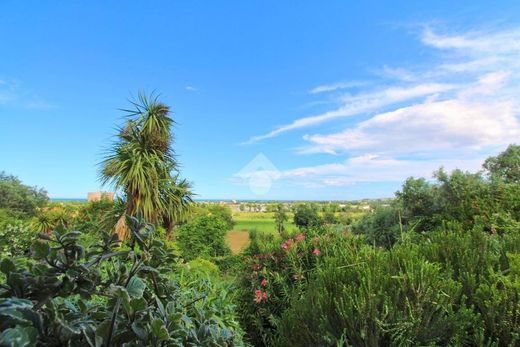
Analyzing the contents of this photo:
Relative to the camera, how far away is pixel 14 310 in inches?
21.3

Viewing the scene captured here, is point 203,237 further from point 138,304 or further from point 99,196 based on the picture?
point 138,304

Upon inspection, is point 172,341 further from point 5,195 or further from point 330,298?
point 5,195

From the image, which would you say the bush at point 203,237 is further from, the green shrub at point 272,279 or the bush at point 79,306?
the bush at point 79,306

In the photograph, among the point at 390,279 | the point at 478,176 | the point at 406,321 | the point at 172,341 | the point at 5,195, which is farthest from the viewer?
the point at 5,195

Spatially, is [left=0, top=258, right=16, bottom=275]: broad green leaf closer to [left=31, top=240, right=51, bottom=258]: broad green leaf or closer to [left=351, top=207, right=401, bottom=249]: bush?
[left=31, top=240, right=51, bottom=258]: broad green leaf

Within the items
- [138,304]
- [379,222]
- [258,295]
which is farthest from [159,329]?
[379,222]

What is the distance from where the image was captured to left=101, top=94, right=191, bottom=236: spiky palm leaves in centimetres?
754

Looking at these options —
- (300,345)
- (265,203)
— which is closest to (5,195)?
(265,203)

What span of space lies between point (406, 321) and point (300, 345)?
1.96 feet

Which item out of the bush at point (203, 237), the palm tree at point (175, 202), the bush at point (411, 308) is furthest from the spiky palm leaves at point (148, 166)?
the bush at point (411, 308)

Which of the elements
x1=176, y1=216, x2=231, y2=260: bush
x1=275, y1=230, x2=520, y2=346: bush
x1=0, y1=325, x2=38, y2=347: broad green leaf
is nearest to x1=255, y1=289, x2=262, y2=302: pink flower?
x1=275, y1=230, x2=520, y2=346: bush

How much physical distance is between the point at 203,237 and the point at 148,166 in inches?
228

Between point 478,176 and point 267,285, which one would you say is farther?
point 478,176

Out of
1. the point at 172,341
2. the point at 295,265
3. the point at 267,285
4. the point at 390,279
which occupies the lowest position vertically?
the point at 267,285
